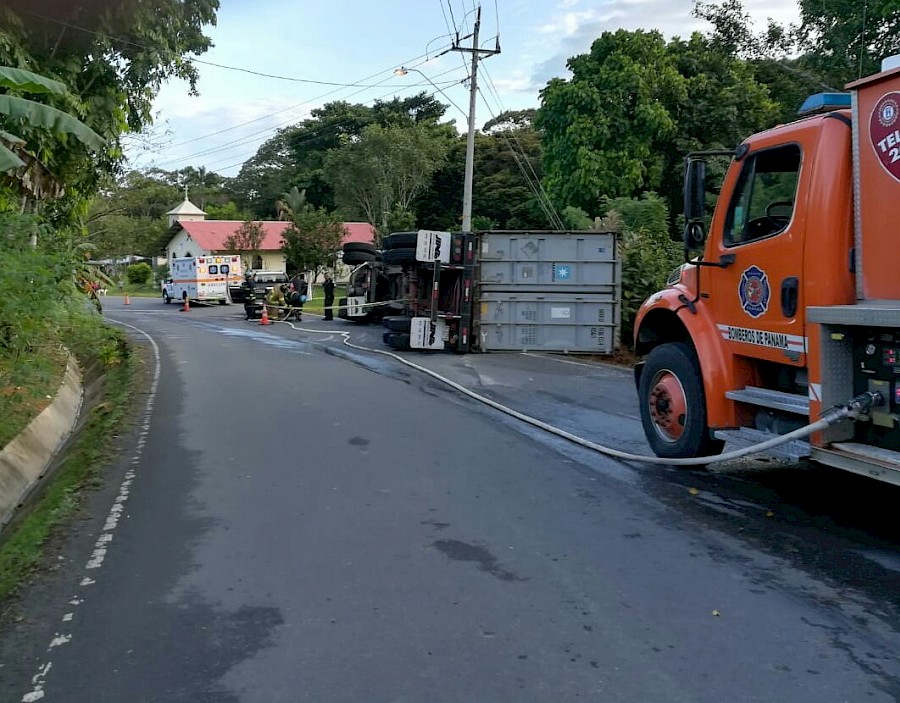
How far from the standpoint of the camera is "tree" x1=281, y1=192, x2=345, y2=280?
157 feet

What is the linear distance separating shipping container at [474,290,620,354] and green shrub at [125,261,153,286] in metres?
56.5

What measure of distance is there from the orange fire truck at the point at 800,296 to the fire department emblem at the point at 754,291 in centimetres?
1

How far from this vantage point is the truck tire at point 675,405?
7434 millimetres

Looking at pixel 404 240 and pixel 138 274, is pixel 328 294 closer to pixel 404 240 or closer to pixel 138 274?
pixel 404 240

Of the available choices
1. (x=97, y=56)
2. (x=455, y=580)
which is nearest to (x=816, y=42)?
(x=97, y=56)

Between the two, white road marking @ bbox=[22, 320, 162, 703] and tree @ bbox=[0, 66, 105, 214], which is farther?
tree @ bbox=[0, 66, 105, 214]

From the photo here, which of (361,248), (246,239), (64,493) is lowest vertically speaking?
(64,493)

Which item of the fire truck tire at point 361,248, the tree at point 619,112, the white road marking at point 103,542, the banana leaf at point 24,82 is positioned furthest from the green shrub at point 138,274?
the banana leaf at point 24,82

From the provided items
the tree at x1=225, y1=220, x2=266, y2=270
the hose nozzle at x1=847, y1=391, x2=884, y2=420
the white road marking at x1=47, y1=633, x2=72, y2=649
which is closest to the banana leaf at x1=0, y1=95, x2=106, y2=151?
the white road marking at x1=47, y1=633, x2=72, y2=649

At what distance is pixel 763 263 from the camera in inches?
259

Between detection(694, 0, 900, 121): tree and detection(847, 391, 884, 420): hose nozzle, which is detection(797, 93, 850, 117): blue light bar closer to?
detection(847, 391, 884, 420): hose nozzle

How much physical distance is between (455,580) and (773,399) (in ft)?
9.66

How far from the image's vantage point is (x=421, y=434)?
969cm

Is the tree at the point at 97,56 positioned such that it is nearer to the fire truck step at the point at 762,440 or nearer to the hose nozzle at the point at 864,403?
the fire truck step at the point at 762,440
